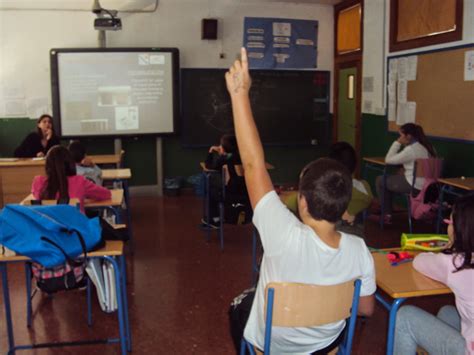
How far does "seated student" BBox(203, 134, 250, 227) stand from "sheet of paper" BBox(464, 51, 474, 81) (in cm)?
229

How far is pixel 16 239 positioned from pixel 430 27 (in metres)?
4.76

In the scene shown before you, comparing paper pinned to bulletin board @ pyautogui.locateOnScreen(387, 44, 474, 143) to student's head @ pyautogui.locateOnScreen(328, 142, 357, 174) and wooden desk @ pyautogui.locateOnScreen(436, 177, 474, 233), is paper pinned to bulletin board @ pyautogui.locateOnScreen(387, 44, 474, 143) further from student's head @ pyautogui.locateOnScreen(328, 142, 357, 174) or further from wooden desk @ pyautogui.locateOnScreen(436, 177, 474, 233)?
student's head @ pyautogui.locateOnScreen(328, 142, 357, 174)

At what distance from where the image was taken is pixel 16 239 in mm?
2252

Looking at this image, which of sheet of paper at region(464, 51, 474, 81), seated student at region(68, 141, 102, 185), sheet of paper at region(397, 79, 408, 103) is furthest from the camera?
sheet of paper at region(397, 79, 408, 103)

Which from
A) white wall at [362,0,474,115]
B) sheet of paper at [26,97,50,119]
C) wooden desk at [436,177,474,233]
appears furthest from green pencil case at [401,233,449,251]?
sheet of paper at [26,97,50,119]

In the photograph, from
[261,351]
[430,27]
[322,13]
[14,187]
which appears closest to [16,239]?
[261,351]

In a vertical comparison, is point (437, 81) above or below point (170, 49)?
below

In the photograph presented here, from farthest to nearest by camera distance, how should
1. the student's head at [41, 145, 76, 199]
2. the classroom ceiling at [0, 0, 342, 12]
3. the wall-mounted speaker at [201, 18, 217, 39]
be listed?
the wall-mounted speaker at [201, 18, 217, 39], the classroom ceiling at [0, 0, 342, 12], the student's head at [41, 145, 76, 199]

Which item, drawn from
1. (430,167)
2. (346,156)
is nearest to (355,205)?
(346,156)

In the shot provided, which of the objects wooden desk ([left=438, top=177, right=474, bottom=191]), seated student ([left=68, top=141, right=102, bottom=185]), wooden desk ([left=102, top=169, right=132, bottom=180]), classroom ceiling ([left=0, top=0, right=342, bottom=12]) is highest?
classroom ceiling ([left=0, top=0, right=342, bottom=12])

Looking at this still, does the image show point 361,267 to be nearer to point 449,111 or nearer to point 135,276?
point 135,276

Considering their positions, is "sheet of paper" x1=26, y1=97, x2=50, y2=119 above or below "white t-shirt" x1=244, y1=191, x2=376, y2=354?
above

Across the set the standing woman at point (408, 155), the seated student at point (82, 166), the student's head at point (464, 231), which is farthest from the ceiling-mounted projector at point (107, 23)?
the student's head at point (464, 231)

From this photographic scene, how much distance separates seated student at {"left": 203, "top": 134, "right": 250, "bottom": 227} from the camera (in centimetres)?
458
